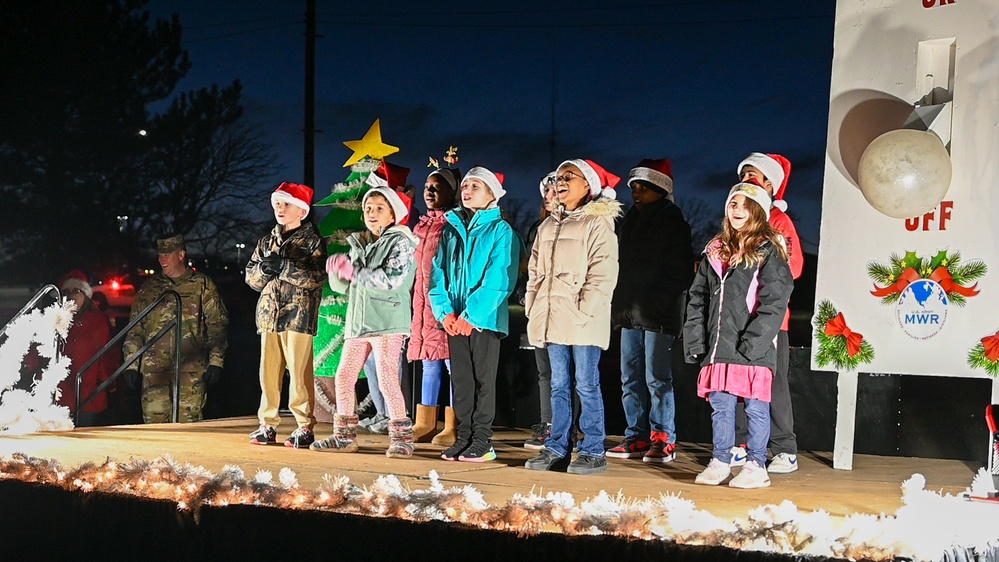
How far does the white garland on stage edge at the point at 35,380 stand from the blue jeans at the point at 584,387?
356 cm

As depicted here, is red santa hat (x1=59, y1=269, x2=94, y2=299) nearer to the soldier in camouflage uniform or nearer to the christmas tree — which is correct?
the soldier in camouflage uniform

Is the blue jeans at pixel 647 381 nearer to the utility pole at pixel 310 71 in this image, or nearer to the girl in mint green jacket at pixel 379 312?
the girl in mint green jacket at pixel 379 312

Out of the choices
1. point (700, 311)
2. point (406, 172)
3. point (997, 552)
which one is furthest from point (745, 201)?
point (406, 172)

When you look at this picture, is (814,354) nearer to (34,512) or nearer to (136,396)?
(34,512)

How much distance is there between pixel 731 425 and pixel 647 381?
110 centimetres

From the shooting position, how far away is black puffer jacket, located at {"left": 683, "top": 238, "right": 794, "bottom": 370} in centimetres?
546

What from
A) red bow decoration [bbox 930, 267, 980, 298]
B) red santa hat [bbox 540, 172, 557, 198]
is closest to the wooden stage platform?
red bow decoration [bbox 930, 267, 980, 298]

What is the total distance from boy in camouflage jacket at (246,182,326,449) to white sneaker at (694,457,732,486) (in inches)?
102

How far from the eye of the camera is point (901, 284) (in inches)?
245

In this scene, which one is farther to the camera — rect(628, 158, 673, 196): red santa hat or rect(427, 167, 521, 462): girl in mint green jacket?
rect(628, 158, 673, 196): red santa hat

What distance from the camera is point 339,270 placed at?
6539mm

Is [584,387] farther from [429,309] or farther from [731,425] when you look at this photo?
[429,309]

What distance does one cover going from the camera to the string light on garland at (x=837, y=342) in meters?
6.31

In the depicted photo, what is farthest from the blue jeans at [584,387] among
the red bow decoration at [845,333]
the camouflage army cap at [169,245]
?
the camouflage army cap at [169,245]
